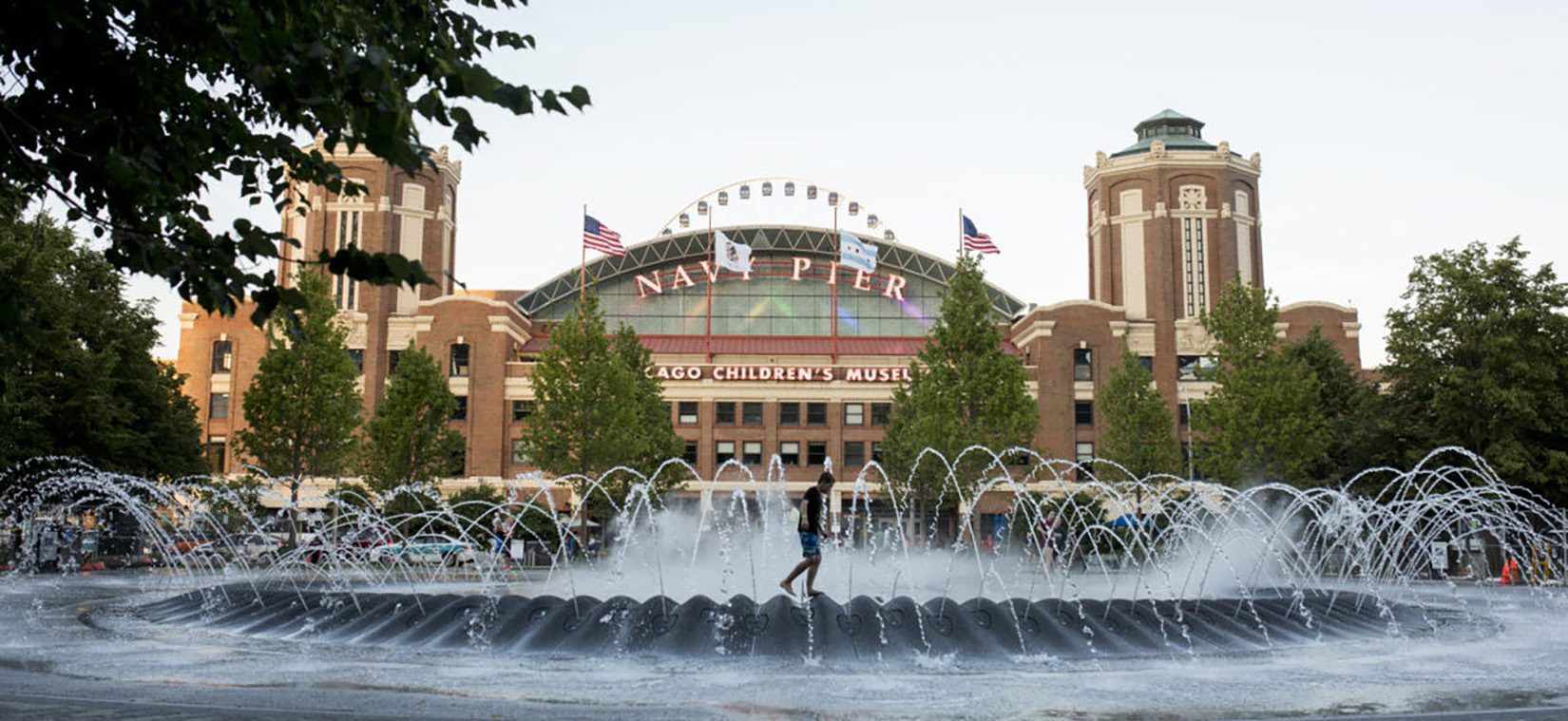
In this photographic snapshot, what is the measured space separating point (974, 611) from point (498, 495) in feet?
153

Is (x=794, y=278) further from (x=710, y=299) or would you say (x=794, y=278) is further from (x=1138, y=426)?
(x=1138, y=426)

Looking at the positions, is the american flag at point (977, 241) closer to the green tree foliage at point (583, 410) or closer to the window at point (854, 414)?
the window at point (854, 414)

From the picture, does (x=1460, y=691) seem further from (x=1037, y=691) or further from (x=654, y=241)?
(x=654, y=241)

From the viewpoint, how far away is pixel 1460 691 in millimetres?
10742

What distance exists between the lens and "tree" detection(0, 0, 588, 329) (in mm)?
5676

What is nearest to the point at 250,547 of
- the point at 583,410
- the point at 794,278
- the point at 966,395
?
the point at 583,410

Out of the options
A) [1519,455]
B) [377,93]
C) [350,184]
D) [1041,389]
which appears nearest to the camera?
[377,93]

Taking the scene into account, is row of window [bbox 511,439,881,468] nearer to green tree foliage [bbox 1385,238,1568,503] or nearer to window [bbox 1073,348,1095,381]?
window [bbox 1073,348,1095,381]

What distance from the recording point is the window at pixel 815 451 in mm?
69562

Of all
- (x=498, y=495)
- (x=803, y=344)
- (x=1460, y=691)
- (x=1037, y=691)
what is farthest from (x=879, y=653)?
(x=803, y=344)

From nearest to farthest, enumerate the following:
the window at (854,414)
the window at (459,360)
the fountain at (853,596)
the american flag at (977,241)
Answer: the fountain at (853,596), the american flag at (977,241), the window at (459,360), the window at (854,414)

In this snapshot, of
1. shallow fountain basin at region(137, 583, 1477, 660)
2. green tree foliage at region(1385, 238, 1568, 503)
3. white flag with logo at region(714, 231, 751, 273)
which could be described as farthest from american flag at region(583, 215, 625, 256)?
shallow fountain basin at region(137, 583, 1477, 660)

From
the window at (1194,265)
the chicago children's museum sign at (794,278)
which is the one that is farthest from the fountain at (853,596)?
the chicago children's museum sign at (794,278)

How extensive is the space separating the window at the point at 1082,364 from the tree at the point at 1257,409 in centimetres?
2393
